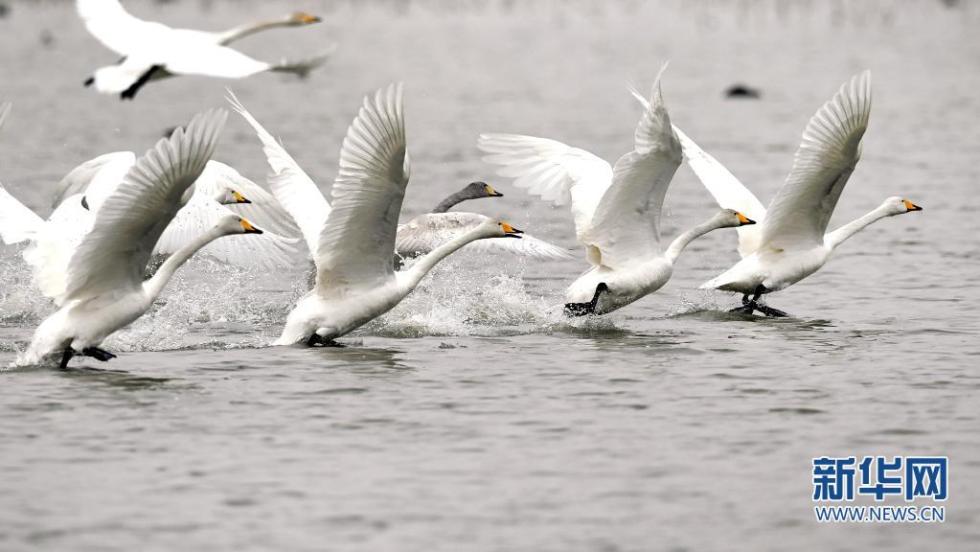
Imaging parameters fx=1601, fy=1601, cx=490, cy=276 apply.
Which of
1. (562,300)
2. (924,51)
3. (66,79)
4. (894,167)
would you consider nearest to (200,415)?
(562,300)

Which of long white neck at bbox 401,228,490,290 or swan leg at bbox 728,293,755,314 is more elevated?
long white neck at bbox 401,228,490,290

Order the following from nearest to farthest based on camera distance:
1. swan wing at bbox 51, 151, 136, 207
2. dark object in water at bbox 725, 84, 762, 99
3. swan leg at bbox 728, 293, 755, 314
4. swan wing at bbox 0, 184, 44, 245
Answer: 1. swan wing at bbox 0, 184, 44, 245
2. swan wing at bbox 51, 151, 136, 207
3. swan leg at bbox 728, 293, 755, 314
4. dark object in water at bbox 725, 84, 762, 99

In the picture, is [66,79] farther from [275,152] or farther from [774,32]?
[774,32]

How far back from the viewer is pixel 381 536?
8336 mm

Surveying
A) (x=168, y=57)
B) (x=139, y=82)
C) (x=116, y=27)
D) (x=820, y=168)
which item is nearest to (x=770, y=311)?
(x=820, y=168)

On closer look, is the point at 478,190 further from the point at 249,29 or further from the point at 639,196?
the point at 249,29

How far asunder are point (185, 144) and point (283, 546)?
349cm

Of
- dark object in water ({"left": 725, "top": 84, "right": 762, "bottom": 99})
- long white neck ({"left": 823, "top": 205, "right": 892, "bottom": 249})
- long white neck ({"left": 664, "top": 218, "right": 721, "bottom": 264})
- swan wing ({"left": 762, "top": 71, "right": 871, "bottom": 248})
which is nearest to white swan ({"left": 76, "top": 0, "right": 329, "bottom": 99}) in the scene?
long white neck ({"left": 664, "top": 218, "right": 721, "bottom": 264})

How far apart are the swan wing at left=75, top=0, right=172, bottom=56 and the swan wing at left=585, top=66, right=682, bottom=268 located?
3749mm

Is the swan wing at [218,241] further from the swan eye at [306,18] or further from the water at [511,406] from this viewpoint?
the swan eye at [306,18]

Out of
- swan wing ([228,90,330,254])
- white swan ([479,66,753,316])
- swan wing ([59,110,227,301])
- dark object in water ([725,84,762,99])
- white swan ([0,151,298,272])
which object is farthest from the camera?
dark object in water ([725,84,762,99])

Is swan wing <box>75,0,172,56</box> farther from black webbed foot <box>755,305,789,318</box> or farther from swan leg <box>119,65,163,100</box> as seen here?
black webbed foot <box>755,305,789,318</box>

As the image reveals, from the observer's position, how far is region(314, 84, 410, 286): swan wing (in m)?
11.4

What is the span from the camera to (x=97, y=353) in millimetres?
12141
